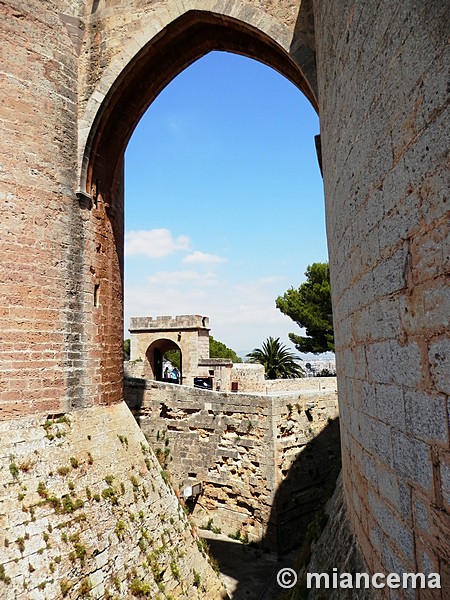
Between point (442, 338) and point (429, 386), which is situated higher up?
point (442, 338)

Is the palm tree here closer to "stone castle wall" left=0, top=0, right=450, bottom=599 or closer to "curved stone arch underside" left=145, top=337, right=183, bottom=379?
"curved stone arch underside" left=145, top=337, right=183, bottom=379

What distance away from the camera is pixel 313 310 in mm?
26750

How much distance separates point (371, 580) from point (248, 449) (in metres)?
8.59

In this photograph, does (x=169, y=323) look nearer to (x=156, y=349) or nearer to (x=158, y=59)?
(x=156, y=349)

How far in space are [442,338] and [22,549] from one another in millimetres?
5729

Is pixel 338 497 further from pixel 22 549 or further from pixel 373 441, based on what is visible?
pixel 22 549

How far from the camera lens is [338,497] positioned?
5566 millimetres

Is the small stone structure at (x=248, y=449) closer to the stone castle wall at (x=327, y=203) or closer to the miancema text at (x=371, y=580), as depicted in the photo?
the stone castle wall at (x=327, y=203)

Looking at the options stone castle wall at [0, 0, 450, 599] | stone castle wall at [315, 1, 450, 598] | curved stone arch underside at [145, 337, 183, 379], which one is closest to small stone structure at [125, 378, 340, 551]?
stone castle wall at [0, 0, 450, 599]

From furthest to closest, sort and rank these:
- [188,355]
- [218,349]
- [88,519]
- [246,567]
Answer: [218,349]
[188,355]
[246,567]
[88,519]

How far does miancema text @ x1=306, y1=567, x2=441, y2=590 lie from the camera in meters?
2.01

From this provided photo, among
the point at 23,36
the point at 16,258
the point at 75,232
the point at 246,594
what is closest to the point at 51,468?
the point at 16,258

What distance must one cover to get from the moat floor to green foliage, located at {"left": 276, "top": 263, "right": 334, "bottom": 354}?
624 inches

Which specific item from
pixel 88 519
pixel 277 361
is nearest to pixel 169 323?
pixel 277 361
